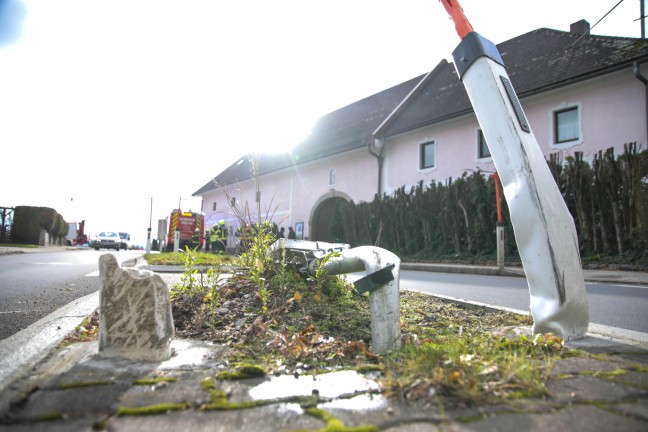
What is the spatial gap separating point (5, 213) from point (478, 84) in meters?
30.8

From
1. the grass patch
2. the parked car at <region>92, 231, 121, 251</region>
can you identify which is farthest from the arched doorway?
the parked car at <region>92, 231, 121, 251</region>

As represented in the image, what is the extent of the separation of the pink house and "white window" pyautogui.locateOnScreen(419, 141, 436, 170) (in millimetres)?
44

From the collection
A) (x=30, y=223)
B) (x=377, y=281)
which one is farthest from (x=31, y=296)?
(x=30, y=223)

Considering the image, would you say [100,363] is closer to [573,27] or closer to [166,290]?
[166,290]

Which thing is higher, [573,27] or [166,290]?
[573,27]

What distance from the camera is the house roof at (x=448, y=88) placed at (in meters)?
12.3

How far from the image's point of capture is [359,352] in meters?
1.96

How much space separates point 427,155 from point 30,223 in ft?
82.2

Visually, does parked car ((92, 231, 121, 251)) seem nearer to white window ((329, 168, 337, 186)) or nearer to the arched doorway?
the arched doorway

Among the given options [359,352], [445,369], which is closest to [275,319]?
[359,352]

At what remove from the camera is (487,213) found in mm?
13102

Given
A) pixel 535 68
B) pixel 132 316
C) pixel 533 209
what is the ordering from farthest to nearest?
pixel 535 68 < pixel 533 209 < pixel 132 316

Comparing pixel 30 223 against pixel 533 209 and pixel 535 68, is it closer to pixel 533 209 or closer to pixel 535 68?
pixel 535 68

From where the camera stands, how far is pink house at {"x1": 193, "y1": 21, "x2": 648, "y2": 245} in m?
11.7
